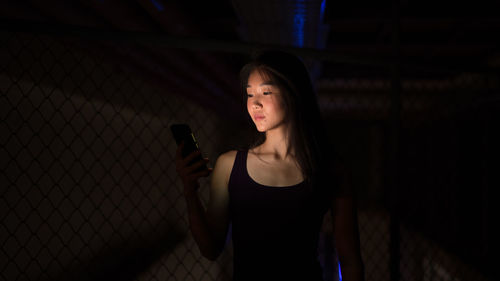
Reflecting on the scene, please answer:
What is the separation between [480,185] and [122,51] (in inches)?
159

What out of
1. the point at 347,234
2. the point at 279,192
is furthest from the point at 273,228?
the point at 347,234

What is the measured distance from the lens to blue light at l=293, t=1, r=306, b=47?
5.16ft

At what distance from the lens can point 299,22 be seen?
173 cm

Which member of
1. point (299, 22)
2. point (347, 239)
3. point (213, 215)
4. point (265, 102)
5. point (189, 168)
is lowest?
point (347, 239)

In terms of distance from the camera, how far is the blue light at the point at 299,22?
157 cm

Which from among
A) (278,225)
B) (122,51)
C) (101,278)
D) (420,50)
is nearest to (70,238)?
(101,278)

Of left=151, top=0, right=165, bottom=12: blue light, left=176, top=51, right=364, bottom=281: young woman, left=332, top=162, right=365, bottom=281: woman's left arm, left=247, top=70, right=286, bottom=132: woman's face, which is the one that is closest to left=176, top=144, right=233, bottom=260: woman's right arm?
left=176, top=51, right=364, bottom=281: young woman

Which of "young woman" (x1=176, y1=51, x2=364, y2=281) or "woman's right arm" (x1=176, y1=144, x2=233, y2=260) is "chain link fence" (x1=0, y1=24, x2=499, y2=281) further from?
"woman's right arm" (x1=176, y1=144, x2=233, y2=260)

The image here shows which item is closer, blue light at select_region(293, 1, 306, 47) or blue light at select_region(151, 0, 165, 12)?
blue light at select_region(293, 1, 306, 47)

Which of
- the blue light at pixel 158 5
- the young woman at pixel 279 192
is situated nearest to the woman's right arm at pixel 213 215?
the young woman at pixel 279 192

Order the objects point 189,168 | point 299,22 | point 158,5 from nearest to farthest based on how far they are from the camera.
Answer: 1. point 189,168
2. point 299,22
3. point 158,5

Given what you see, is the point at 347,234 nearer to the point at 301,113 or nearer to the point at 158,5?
the point at 301,113

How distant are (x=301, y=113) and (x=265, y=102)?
12 centimetres

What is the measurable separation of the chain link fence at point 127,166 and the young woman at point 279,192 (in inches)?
18.4
